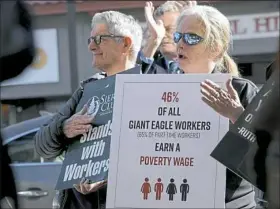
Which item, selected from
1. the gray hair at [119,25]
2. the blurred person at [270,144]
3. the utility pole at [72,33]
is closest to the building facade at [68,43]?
the utility pole at [72,33]

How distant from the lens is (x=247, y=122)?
281cm

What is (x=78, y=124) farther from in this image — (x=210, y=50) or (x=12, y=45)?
(x=12, y=45)

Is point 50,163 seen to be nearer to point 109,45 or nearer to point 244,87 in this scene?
point 109,45

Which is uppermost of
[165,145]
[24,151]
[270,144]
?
[270,144]

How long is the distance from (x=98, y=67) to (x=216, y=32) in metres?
0.71

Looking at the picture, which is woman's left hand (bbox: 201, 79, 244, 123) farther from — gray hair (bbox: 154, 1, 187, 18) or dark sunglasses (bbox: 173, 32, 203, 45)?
gray hair (bbox: 154, 1, 187, 18)

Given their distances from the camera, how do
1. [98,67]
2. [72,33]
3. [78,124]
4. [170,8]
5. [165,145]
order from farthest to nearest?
[72,33]
[170,8]
[98,67]
[78,124]
[165,145]

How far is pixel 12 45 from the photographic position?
2.35 meters

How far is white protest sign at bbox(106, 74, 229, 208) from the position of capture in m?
3.24

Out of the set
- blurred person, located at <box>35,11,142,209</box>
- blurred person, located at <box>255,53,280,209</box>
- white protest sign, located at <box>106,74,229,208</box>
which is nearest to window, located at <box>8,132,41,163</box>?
blurred person, located at <box>35,11,142,209</box>

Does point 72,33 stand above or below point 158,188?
above

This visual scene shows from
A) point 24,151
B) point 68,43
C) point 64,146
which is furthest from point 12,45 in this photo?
point 68,43

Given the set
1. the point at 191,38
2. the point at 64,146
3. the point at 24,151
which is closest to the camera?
the point at 191,38

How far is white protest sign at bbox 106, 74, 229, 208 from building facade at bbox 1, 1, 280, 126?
31.5 ft
